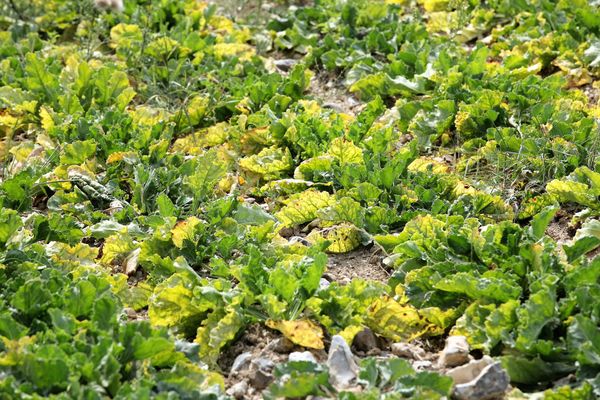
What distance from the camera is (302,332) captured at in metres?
2.98

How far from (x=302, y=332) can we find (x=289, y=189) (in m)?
1.18

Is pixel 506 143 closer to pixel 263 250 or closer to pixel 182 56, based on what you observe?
pixel 263 250

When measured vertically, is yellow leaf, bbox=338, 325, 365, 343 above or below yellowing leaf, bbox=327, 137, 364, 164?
below

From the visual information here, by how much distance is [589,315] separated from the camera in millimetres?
2828

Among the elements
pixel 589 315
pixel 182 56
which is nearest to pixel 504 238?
pixel 589 315

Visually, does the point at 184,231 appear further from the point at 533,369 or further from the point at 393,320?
the point at 533,369

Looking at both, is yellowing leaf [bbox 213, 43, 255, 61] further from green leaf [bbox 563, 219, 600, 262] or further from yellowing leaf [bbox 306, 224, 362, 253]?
green leaf [bbox 563, 219, 600, 262]

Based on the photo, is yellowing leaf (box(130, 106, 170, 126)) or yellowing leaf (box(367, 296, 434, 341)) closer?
yellowing leaf (box(367, 296, 434, 341))

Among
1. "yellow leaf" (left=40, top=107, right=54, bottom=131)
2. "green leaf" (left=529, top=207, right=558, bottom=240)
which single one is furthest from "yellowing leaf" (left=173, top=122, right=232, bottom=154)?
"green leaf" (left=529, top=207, right=558, bottom=240)

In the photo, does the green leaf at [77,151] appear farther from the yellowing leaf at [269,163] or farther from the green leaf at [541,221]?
the green leaf at [541,221]

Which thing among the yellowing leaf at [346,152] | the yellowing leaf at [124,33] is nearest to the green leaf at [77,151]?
the yellowing leaf at [346,152]

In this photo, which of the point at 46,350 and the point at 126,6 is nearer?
the point at 46,350

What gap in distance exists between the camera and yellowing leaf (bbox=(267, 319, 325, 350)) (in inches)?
117

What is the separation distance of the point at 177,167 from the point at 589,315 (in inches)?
80.9
